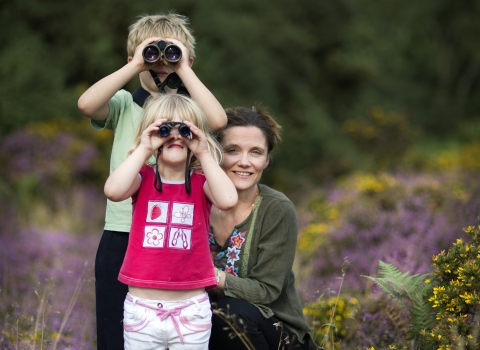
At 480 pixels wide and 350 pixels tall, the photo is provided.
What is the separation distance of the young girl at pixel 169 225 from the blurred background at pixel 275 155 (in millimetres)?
956

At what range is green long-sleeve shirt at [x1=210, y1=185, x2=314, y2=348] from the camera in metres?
3.40

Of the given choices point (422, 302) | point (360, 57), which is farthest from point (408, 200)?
point (360, 57)

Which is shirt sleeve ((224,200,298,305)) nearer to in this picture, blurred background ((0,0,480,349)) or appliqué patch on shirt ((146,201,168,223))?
appliqué patch on shirt ((146,201,168,223))

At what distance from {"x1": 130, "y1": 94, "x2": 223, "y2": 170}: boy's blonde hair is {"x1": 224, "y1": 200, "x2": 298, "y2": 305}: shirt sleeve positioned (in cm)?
70

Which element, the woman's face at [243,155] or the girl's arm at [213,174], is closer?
the girl's arm at [213,174]

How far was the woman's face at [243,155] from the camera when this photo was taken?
3541mm

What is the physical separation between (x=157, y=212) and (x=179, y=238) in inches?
6.2

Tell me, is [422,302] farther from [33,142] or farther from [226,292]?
[33,142]

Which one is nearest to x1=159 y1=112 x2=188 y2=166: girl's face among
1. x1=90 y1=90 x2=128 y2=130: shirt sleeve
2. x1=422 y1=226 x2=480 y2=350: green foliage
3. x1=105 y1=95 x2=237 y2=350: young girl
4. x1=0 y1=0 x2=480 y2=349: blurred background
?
x1=105 y1=95 x2=237 y2=350: young girl

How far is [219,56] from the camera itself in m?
17.7

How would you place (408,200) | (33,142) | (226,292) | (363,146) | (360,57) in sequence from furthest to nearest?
(360,57)
(363,146)
(33,142)
(408,200)
(226,292)

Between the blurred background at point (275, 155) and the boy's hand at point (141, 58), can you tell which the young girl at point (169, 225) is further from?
the blurred background at point (275, 155)

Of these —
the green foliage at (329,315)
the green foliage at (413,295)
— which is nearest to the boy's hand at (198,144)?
the green foliage at (413,295)

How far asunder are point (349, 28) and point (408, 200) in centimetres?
1837
